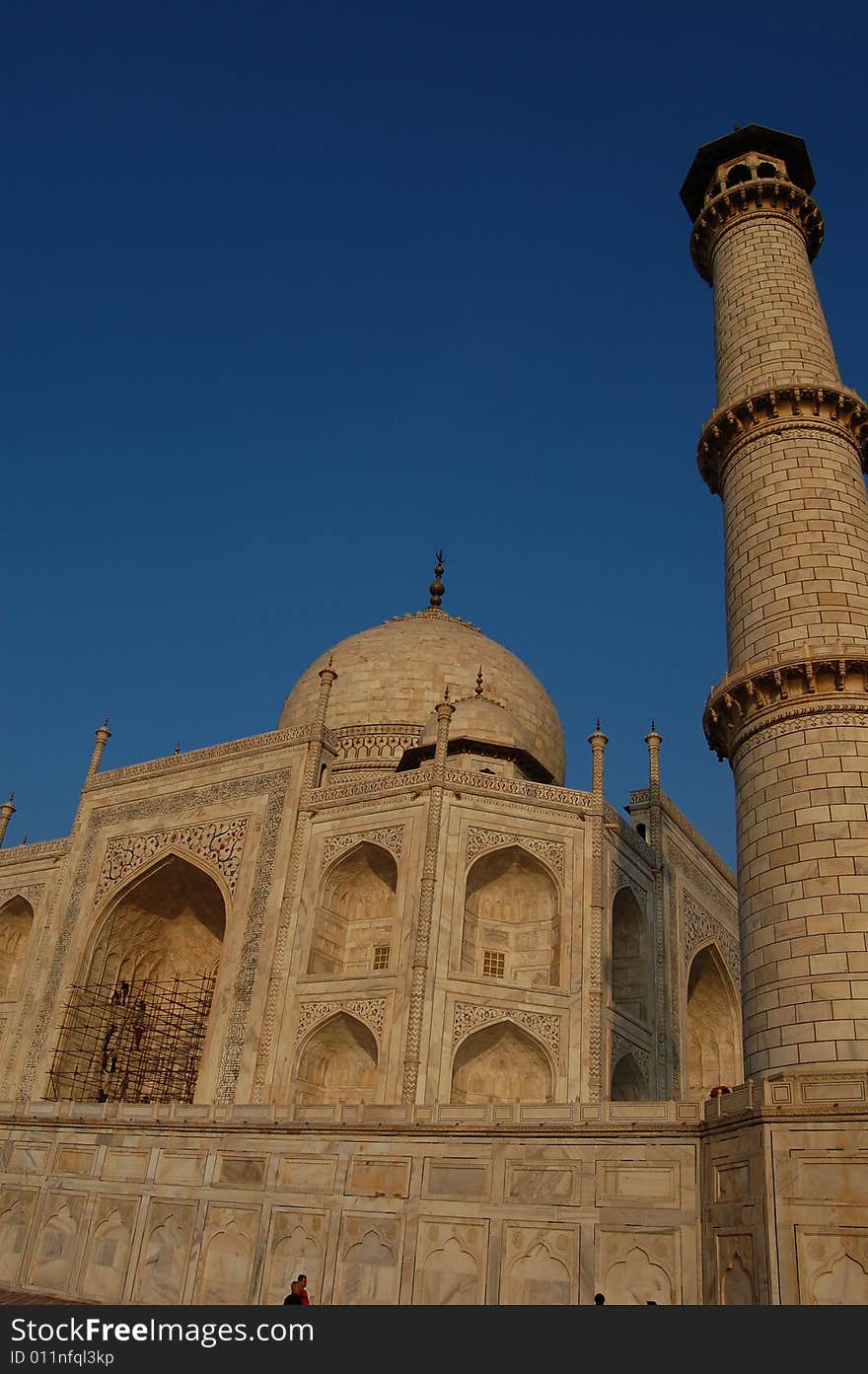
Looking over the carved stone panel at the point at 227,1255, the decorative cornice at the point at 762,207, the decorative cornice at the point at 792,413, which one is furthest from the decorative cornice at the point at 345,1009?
the decorative cornice at the point at 762,207

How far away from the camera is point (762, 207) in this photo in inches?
615

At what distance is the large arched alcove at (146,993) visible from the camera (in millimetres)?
23312

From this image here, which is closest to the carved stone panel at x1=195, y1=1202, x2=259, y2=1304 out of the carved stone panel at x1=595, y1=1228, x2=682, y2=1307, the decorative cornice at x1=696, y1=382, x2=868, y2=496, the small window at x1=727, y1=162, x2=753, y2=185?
the carved stone panel at x1=595, y1=1228, x2=682, y2=1307

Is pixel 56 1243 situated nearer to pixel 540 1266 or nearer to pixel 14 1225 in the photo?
pixel 14 1225

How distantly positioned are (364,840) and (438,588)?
1650cm

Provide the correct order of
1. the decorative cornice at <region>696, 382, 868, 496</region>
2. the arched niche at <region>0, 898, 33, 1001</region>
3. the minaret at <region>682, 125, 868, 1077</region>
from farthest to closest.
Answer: the arched niche at <region>0, 898, 33, 1001</region>, the decorative cornice at <region>696, 382, 868, 496</region>, the minaret at <region>682, 125, 868, 1077</region>

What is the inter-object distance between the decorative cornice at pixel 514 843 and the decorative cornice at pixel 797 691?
31.9 ft

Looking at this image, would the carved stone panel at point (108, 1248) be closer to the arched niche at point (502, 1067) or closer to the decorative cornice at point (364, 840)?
the arched niche at point (502, 1067)

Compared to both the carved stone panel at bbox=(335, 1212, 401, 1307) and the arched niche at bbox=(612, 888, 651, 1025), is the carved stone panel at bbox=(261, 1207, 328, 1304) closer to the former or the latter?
the carved stone panel at bbox=(335, 1212, 401, 1307)

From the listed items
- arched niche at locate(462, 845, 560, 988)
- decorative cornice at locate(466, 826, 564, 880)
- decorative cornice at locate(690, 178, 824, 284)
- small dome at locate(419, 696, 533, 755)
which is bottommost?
arched niche at locate(462, 845, 560, 988)

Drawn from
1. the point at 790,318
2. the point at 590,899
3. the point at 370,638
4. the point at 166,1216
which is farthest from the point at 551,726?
the point at 166,1216

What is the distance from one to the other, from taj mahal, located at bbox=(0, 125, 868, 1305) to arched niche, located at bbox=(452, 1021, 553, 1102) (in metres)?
0.06

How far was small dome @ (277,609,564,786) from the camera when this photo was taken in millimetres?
29297
